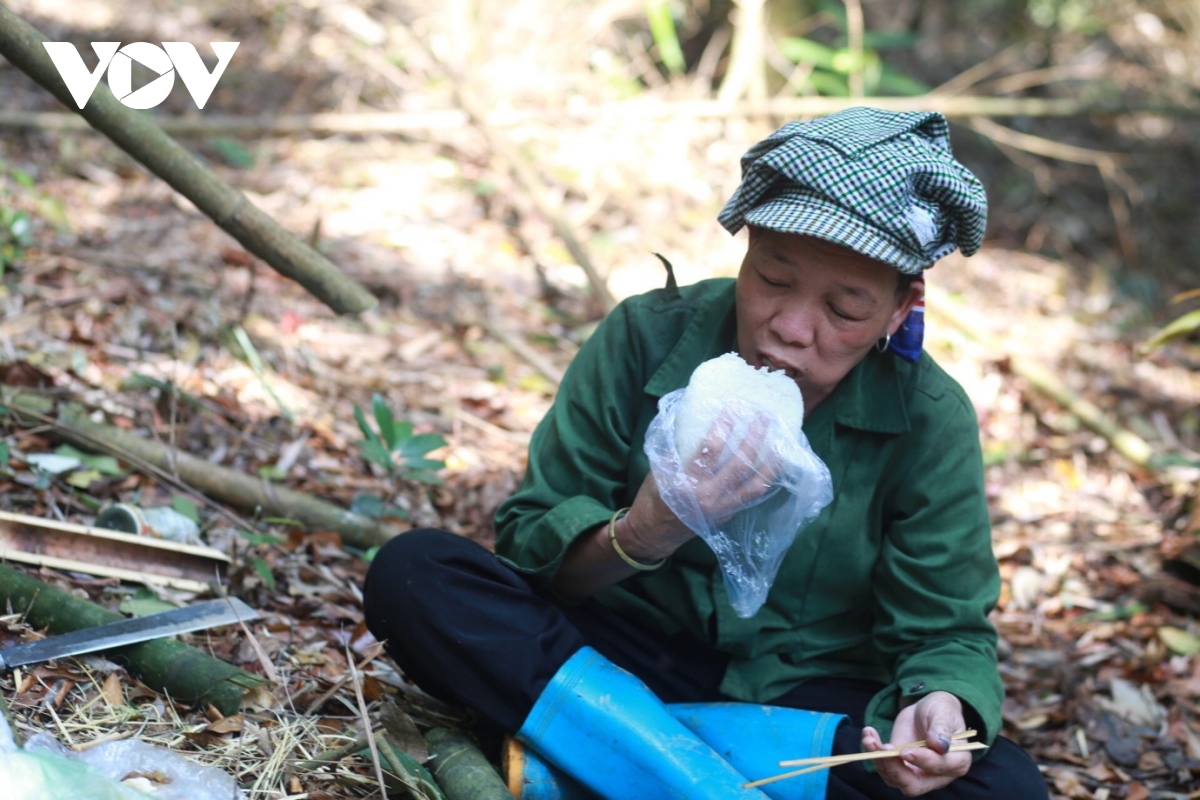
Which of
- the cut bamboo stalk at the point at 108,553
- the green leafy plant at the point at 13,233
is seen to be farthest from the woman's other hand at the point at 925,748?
the green leafy plant at the point at 13,233

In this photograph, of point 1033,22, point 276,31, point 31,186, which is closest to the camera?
point 31,186

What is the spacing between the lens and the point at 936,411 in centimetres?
238

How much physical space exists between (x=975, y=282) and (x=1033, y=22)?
149 inches

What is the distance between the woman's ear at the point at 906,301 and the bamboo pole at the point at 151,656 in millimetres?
1463

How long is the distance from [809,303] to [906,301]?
0.87 feet

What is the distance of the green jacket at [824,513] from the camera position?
2.34 m

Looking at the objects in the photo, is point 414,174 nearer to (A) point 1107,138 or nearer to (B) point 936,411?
(B) point 936,411

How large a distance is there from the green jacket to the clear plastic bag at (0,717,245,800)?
73 cm

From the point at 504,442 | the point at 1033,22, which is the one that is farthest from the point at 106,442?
the point at 1033,22

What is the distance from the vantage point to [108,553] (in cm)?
258

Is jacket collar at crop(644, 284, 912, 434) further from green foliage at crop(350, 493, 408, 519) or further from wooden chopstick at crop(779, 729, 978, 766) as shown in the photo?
green foliage at crop(350, 493, 408, 519)

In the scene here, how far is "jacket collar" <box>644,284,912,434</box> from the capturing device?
235 cm

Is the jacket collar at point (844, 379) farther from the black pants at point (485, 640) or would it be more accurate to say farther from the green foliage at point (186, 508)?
the green foliage at point (186, 508)

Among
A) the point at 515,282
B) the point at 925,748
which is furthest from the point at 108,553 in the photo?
the point at 515,282
